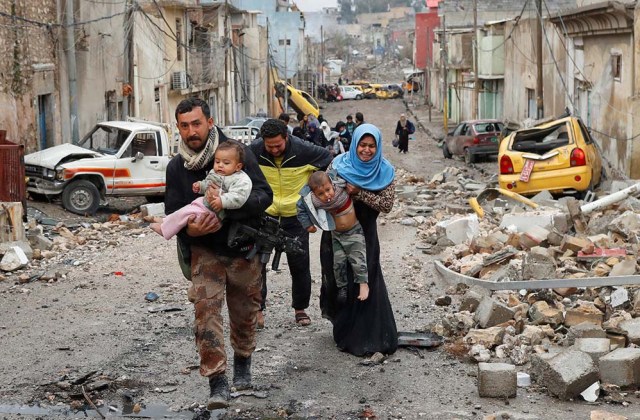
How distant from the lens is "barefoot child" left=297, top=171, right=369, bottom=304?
7.12 metres

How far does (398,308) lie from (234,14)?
4703 cm

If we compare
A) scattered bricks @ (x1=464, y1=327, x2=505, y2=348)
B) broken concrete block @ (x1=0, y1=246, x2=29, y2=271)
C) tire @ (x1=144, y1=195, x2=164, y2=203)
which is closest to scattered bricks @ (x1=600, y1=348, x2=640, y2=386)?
scattered bricks @ (x1=464, y1=327, x2=505, y2=348)

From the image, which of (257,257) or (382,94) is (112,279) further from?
(382,94)

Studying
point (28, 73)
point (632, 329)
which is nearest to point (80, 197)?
point (28, 73)

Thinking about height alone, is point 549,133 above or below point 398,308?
above

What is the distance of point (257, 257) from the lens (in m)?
6.20

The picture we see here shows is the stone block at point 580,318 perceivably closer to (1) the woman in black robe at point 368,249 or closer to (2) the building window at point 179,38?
(1) the woman in black robe at point 368,249

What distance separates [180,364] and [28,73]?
16274 millimetres

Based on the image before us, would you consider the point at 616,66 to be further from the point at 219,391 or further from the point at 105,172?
the point at 219,391

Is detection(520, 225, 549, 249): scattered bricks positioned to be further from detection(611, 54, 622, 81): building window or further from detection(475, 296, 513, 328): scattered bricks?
detection(611, 54, 622, 81): building window

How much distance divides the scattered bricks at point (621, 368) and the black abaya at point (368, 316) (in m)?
1.56

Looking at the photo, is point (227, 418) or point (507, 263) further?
point (507, 263)

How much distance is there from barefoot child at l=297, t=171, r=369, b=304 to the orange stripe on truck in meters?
11.9

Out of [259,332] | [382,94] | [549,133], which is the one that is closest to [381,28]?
[382,94]
